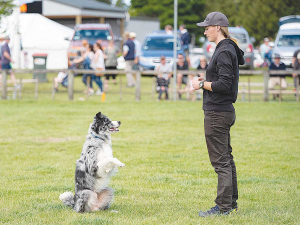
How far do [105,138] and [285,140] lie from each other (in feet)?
20.1

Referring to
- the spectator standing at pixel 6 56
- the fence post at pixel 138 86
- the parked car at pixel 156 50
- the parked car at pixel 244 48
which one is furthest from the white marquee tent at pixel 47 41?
the fence post at pixel 138 86

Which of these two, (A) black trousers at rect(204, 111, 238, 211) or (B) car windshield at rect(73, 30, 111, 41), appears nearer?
(A) black trousers at rect(204, 111, 238, 211)

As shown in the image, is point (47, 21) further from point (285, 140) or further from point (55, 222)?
point (55, 222)

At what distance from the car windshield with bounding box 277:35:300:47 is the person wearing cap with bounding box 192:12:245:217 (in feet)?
71.5

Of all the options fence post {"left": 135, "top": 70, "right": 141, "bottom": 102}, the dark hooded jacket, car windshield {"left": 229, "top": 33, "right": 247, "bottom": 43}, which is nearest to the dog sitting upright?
the dark hooded jacket

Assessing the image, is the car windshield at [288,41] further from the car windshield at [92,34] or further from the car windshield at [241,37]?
the car windshield at [92,34]

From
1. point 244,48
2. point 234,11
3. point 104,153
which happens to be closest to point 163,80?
point 244,48

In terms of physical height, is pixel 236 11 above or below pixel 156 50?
above

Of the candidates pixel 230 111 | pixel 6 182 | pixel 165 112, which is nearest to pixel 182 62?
pixel 165 112

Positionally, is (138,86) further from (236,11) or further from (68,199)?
(236,11)

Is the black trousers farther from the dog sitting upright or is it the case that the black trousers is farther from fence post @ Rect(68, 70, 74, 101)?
fence post @ Rect(68, 70, 74, 101)

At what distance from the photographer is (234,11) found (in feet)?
205

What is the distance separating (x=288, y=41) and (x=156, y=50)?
24.5 feet

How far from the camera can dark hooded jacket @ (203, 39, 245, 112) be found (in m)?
5.00
